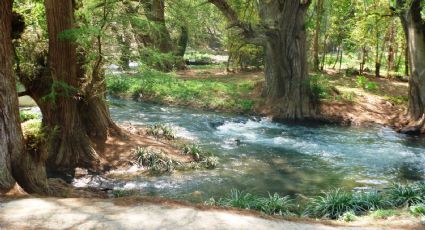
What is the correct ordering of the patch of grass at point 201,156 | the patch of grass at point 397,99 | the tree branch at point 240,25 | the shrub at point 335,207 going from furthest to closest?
1. the patch of grass at point 397,99
2. the tree branch at point 240,25
3. the patch of grass at point 201,156
4. the shrub at point 335,207

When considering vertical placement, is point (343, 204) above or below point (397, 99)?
below

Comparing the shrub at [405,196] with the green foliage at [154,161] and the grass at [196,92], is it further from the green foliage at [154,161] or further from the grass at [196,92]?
the grass at [196,92]

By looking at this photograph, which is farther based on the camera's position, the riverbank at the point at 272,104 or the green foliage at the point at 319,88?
the green foliage at the point at 319,88

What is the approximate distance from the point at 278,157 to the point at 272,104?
6.48 metres

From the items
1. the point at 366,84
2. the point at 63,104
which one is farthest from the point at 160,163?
the point at 366,84

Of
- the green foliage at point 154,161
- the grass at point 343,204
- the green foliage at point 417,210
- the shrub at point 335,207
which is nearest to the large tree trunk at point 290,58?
the green foliage at point 154,161

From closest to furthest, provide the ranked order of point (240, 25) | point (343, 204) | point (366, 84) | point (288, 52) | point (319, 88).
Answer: point (343, 204) → point (240, 25) → point (288, 52) → point (319, 88) → point (366, 84)

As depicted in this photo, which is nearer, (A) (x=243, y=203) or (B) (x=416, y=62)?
(A) (x=243, y=203)

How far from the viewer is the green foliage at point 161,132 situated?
578 inches

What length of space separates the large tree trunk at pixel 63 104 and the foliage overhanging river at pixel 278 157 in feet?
4.65

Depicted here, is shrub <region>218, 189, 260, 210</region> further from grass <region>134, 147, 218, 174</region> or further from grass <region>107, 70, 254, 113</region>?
grass <region>107, 70, 254, 113</region>

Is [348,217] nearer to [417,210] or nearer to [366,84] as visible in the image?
[417,210]

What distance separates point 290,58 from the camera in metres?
19.3

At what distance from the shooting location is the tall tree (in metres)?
19.0
